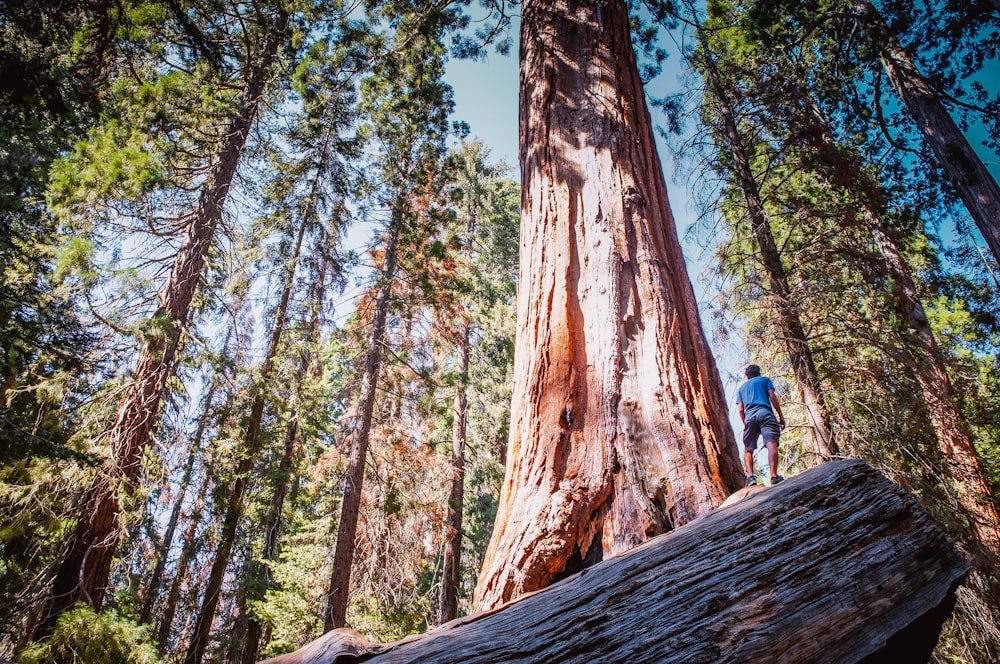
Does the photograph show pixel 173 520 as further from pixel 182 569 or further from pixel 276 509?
pixel 276 509

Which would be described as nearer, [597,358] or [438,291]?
[597,358]

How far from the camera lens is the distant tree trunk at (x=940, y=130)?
22.3ft

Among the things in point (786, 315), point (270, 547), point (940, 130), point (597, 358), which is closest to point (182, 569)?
Answer: point (270, 547)

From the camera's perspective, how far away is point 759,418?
4.34 meters

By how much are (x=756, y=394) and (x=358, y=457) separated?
22.0 feet

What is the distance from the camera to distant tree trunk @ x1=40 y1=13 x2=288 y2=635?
17.6ft

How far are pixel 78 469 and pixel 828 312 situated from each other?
10.2 m

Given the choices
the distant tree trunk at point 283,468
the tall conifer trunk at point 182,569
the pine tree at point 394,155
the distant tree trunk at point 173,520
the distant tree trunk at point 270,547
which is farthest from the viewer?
the tall conifer trunk at point 182,569

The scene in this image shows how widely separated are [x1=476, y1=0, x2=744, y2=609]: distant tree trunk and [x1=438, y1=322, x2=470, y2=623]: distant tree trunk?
8372mm

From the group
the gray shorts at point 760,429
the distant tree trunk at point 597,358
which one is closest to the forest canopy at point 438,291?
the distant tree trunk at point 597,358

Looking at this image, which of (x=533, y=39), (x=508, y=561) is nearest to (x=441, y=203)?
(x=533, y=39)

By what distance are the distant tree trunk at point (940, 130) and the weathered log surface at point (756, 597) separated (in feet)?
26.2

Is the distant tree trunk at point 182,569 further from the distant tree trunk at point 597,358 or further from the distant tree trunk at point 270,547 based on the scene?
the distant tree trunk at point 597,358

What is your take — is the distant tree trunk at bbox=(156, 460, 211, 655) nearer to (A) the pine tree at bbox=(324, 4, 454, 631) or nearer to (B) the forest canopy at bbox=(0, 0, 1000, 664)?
(B) the forest canopy at bbox=(0, 0, 1000, 664)
